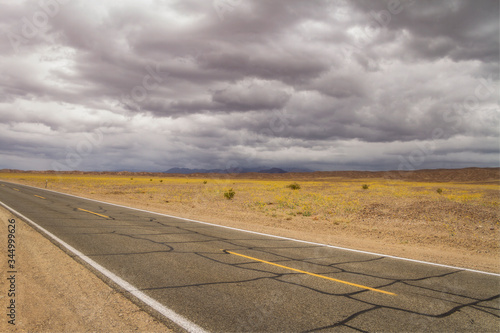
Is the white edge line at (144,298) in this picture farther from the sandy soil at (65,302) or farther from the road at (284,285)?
the sandy soil at (65,302)

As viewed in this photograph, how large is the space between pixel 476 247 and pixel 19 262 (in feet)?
43.1

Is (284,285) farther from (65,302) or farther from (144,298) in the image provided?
(65,302)

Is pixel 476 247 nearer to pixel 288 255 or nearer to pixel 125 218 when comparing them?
pixel 288 255

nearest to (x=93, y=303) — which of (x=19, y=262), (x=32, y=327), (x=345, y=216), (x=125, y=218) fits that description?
(x=32, y=327)

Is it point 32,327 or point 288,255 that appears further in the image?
point 288,255

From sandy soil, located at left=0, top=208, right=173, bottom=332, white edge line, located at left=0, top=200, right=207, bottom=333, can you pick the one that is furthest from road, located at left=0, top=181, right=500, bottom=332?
sandy soil, located at left=0, top=208, right=173, bottom=332

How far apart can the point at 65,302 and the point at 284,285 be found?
3.54 metres

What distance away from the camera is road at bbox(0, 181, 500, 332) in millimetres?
4297

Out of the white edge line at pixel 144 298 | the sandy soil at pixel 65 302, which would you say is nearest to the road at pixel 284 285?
the white edge line at pixel 144 298

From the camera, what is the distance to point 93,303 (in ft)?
15.4

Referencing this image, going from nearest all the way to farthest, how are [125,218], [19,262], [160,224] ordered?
[19,262], [160,224], [125,218]

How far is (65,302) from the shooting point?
4746mm

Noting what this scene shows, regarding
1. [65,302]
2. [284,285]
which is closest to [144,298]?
[65,302]

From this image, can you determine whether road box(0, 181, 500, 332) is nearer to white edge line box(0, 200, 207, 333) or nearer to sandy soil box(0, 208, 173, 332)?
white edge line box(0, 200, 207, 333)
